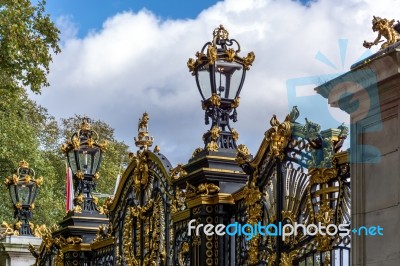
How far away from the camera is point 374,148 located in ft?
20.4

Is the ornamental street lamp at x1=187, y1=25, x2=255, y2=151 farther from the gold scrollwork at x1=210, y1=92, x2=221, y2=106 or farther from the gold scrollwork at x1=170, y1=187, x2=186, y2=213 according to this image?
the gold scrollwork at x1=170, y1=187, x2=186, y2=213

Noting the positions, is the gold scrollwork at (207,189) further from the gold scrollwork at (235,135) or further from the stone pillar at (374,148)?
the stone pillar at (374,148)

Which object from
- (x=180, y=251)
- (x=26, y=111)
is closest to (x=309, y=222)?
(x=180, y=251)

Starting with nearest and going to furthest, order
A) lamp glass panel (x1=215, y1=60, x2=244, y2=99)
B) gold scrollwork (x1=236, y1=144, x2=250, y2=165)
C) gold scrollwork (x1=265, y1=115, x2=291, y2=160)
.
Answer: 1. gold scrollwork (x1=265, y1=115, x2=291, y2=160)
2. gold scrollwork (x1=236, y1=144, x2=250, y2=165)
3. lamp glass panel (x1=215, y1=60, x2=244, y2=99)

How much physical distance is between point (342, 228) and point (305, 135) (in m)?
0.96

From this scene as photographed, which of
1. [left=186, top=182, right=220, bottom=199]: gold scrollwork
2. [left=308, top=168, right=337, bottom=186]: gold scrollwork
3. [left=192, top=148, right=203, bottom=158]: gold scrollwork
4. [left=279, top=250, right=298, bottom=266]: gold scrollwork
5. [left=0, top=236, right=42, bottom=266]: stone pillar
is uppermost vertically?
[left=192, top=148, right=203, bottom=158]: gold scrollwork

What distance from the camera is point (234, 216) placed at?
9320 millimetres

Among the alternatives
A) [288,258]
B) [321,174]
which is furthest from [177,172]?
[321,174]

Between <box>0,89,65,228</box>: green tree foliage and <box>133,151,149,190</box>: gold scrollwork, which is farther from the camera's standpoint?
<box>0,89,65,228</box>: green tree foliage

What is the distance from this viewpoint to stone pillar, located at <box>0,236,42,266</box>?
16036 mm

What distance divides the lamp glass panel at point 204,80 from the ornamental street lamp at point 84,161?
379 centimetres

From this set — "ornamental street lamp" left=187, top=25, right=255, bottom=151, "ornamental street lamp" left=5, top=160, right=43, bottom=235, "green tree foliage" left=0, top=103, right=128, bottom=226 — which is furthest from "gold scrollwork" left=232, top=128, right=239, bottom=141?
"green tree foliage" left=0, top=103, right=128, bottom=226

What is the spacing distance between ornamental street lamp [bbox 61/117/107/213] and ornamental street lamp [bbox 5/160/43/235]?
2.06 metres

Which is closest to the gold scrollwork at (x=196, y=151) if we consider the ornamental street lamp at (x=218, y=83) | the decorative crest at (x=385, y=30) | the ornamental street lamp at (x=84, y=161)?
the ornamental street lamp at (x=218, y=83)
